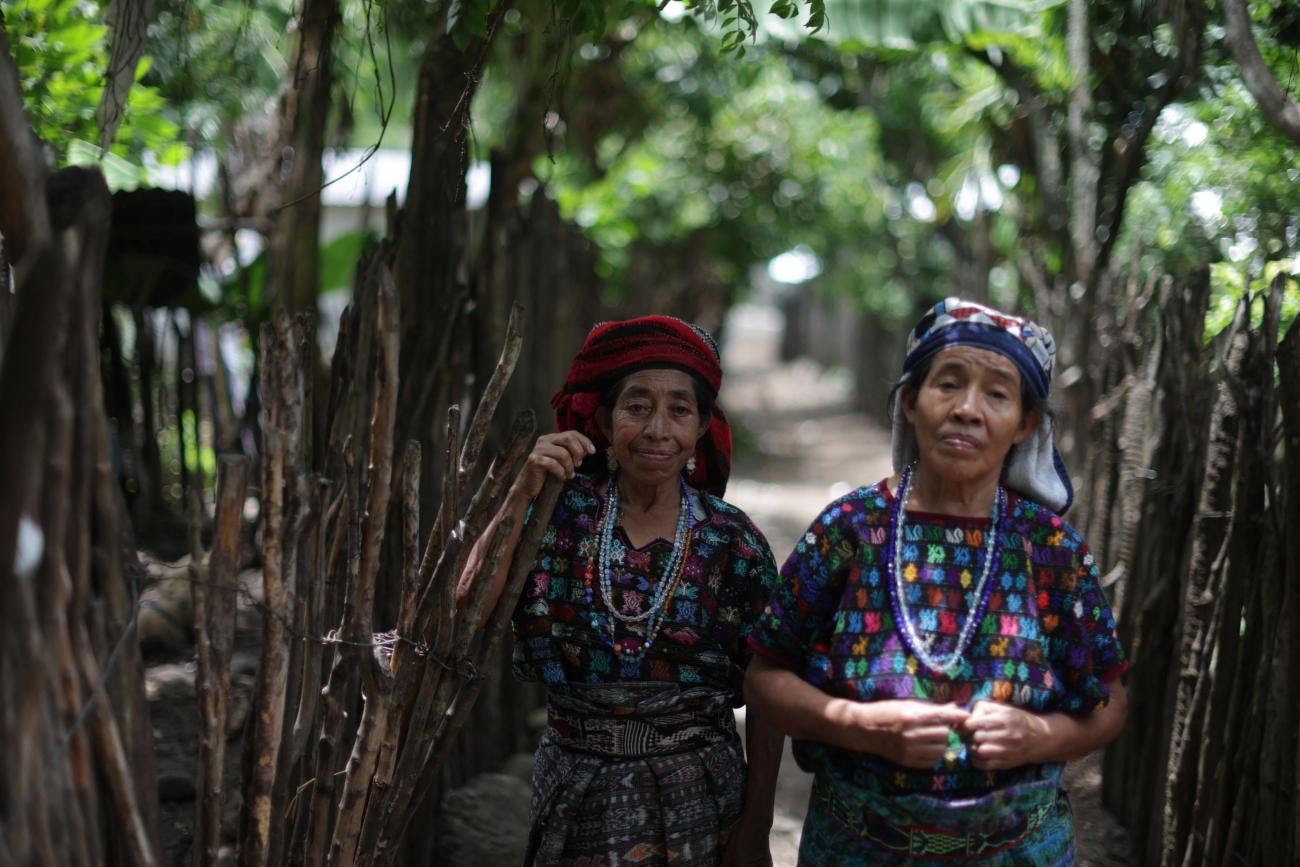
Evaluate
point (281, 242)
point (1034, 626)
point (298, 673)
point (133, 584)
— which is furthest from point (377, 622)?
point (281, 242)

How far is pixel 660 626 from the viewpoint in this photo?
2422 millimetres

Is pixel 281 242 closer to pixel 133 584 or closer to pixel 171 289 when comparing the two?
pixel 171 289

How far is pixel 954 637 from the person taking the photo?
211 cm

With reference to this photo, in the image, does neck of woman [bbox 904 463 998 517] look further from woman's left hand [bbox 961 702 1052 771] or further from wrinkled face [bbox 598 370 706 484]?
wrinkled face [bbox 598 370 706 484]

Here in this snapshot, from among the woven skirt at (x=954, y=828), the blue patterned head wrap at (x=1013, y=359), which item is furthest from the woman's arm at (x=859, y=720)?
the blue patterned head wrap at (x=1013, y=359)

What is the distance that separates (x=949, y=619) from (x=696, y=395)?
72 centimetres

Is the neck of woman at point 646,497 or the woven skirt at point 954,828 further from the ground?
the neck of woman at point 646,497

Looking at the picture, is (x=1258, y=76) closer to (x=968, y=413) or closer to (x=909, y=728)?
(x=968, y=413)

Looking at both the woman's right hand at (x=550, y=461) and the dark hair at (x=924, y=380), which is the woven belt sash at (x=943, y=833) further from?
the woman's right hand at (x=550, y=461)

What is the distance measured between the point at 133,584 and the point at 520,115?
701cm

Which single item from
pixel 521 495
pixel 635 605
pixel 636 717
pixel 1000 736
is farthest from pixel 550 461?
pixel 1000 736

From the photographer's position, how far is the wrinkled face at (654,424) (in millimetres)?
2434

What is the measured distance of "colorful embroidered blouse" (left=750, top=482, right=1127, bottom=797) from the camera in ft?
6.89

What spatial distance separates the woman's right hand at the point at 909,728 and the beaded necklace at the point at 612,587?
0.50m
